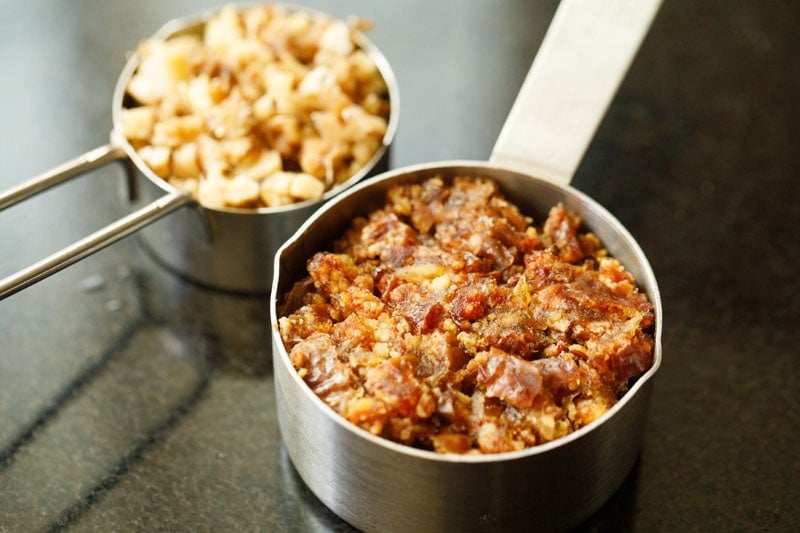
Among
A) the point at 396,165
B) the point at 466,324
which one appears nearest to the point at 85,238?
the point at 466,324

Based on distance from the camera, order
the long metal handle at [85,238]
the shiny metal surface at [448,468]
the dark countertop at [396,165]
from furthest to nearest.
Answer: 1. the dark countertop at [396,165]
2. the long metal handle at [85,238]
3. the shiny metal surface at [448,468]

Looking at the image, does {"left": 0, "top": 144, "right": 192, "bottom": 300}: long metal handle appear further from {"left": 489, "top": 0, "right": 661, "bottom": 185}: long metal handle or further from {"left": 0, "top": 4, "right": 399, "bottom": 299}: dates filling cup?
{"left": 489, "top": 0, "right": 661, "bottom": 185}: long metal handle

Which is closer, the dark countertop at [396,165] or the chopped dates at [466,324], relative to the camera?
the chopped dates at [466,324]

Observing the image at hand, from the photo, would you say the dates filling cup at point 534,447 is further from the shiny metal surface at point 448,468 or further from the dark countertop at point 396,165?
the dark countertop at point 396,165

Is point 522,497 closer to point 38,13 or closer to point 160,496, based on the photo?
point 160,496

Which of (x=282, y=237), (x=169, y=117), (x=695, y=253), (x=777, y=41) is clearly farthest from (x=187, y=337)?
(x=777, y=41)

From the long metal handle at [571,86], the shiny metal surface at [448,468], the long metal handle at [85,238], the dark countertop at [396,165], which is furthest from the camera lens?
the long metal handle at [571,86]

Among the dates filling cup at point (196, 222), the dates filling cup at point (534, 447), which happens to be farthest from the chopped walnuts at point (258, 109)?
the dates filling cup at point (534, 447)

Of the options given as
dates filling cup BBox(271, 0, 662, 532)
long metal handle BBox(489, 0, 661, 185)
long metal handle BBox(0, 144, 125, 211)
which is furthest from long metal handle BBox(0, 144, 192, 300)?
long metal handle BBox(489, 0, 661, 185)
